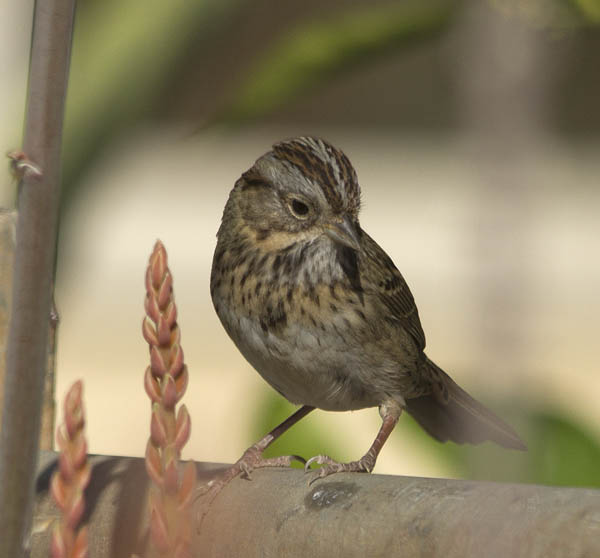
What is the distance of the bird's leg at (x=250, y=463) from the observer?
116 cm

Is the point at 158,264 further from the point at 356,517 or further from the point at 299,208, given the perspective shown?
the point at 299,208

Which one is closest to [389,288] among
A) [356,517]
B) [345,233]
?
[345,233]

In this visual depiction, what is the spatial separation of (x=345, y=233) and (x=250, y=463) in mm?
568

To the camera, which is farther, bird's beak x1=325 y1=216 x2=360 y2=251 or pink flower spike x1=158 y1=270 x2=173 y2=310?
bird's beak x1=325 y1=216 x2=360 y2=251

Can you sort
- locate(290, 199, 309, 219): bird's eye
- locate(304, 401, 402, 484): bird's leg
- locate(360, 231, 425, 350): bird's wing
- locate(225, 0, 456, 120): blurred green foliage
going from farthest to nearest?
locate(360, 231, 425, 350): bird's wing < locate(290, 199, 309, 219): bird's eye < locate(304, 401, 402, 484): bird's leg < locate(225, 0, 456, 120): blurred green foliage

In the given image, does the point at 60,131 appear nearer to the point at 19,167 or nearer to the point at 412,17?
the point at 19,167

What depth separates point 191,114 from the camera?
1.59m

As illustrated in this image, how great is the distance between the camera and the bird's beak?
86.0 inches

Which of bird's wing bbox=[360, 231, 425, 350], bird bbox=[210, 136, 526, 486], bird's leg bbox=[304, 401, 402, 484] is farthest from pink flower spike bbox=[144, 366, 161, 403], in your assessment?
bird's wing bbox=[360, 231, 425, 350]

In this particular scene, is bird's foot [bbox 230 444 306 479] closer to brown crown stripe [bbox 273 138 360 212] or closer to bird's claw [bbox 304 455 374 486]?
bird's claw [bbox 304 455 374 486]

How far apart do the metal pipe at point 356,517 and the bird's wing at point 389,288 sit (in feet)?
4.02

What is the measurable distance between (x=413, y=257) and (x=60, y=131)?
7.12 metres

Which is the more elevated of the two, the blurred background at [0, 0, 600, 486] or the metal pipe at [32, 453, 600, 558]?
the blurred background at [0, 0, 600, 486]

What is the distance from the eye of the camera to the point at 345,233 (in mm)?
2188
